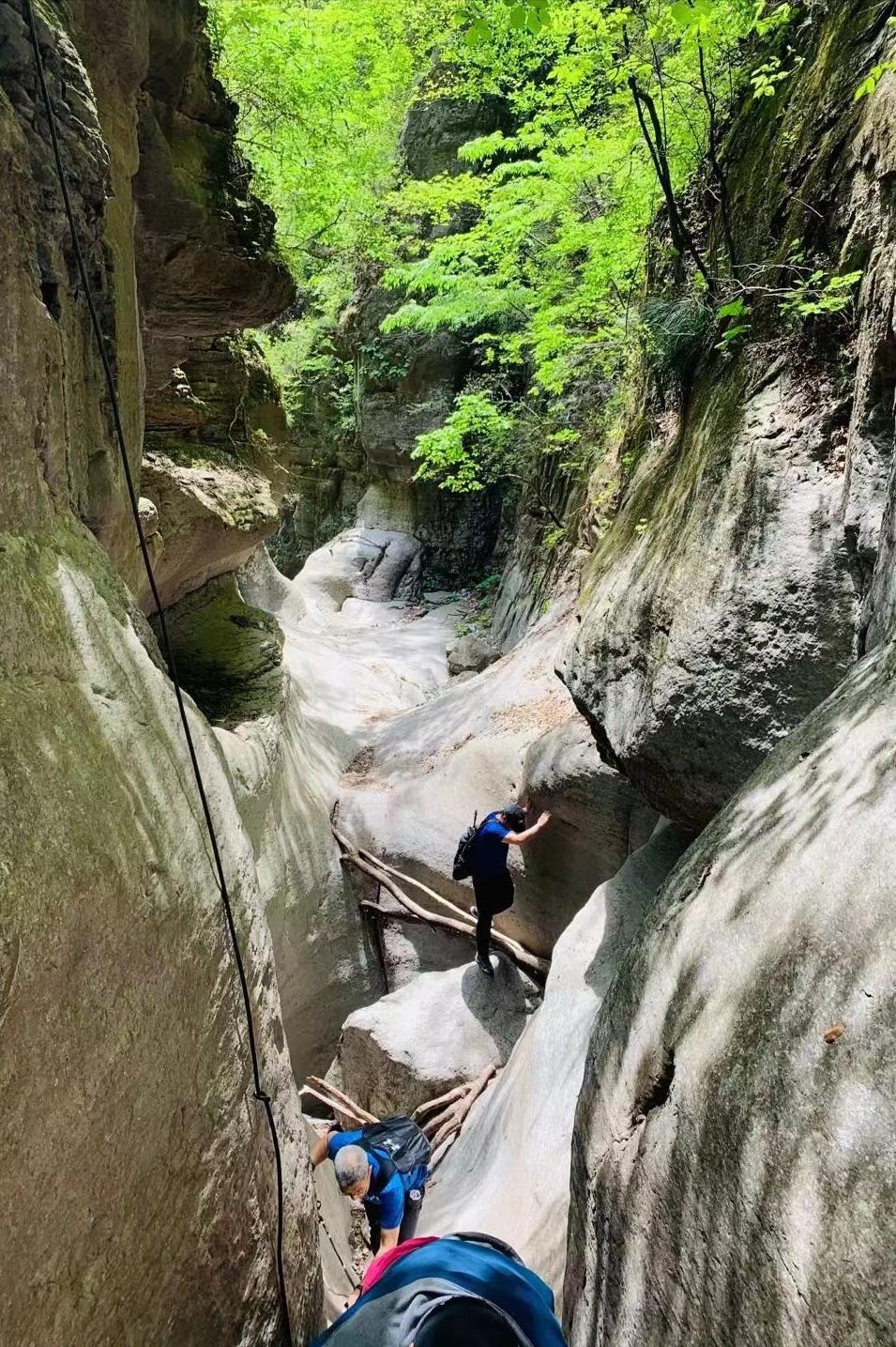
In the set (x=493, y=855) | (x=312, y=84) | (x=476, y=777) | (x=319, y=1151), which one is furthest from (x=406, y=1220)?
(x=312, y=84)

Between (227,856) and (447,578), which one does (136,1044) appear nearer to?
(227,856)

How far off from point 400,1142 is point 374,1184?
0.64 metres

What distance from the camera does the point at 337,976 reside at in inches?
333

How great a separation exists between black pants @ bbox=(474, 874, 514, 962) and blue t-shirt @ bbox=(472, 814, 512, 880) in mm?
64

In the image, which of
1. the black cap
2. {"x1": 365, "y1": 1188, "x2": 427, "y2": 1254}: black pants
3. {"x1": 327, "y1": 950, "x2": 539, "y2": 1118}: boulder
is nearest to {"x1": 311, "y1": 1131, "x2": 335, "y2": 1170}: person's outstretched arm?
{"x1": 365, "y1": 1188, "x2": 427, "y2": 1254}: black pants

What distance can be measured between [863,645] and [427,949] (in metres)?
6.67

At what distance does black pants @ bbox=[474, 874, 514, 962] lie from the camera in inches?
266

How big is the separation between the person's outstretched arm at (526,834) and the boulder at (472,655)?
6.36 metres

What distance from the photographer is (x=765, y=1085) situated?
173 cm

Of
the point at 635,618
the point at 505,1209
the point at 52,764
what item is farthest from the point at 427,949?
the point at 52,764

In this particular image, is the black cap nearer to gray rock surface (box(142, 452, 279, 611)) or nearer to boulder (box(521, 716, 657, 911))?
boulder (box(521, 716, 657, 911))

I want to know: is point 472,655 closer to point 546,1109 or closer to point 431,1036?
point 431,1036

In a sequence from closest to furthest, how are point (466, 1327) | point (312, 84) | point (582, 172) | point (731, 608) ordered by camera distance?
point (466, 1327) → point (731, 608) → point (582, 172) → point (312, 84)

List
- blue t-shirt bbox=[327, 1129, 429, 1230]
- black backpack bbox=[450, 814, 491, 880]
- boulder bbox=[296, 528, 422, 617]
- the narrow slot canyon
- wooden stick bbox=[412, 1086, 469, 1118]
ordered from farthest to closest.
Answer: boulder bbox=[296, 528, 422, 617] < black backpack bbox=[450, 814, 491, 880] < wooden stick bbox=[412, 1086, 469, 1118] < blue t-shirt bbox=[327, 1129, 429, 1230] < the narrow slot canyon
